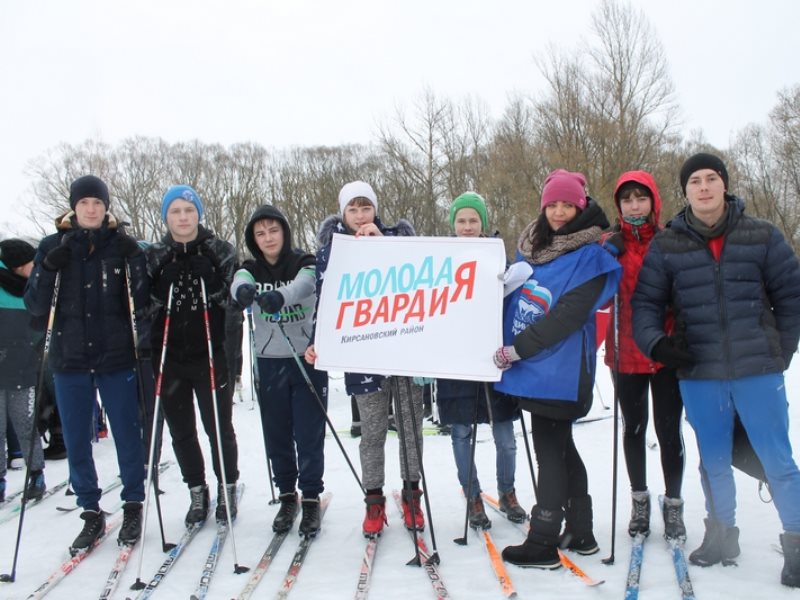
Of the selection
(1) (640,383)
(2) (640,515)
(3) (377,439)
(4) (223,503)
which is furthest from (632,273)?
(4) (223,503)

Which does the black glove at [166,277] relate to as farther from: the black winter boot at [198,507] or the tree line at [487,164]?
the tree line at [487,164]

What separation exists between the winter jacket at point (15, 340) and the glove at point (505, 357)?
3.99 m

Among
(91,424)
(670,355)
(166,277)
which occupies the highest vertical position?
(166,277)

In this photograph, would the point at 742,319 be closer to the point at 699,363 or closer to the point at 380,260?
the point at 699,363

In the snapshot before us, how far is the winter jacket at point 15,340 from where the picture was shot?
5055 mm

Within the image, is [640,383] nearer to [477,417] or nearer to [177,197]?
[477,417]

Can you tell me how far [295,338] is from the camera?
13.3 ft

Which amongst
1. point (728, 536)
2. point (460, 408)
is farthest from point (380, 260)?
point (728, 536)

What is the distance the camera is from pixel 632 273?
362cm

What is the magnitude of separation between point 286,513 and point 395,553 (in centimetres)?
88

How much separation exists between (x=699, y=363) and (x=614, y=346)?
0.51 metres

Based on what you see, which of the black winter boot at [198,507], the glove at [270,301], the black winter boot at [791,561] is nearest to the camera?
the black winter boot at [791,561]

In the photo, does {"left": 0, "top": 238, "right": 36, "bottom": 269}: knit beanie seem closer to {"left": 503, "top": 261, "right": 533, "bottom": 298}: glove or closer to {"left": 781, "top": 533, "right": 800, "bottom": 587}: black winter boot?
{"left": 503, "top": 261, "right": 533, "bottom": 298}: glove

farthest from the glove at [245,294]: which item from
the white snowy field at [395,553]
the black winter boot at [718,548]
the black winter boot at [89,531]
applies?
the black winter boot at [718,548]
